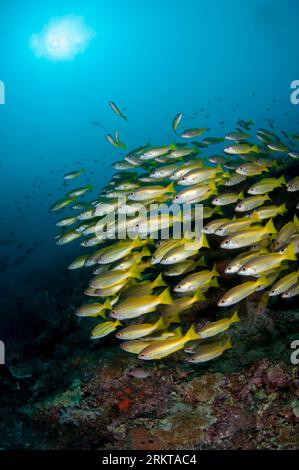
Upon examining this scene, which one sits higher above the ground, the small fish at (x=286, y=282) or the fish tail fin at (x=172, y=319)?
the small fish at (x=286, y=282)

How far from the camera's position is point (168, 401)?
413cm

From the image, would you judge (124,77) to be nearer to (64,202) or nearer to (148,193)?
(64,202)

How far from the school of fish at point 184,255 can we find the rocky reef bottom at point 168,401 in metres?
0.37

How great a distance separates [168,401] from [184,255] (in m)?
1.99

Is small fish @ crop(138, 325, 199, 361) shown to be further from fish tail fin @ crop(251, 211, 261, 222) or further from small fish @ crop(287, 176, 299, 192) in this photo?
small fish @ crop(287, 176, 299, 192)

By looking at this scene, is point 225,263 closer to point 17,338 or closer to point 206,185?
point 206,185

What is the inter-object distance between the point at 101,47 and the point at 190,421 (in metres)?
119

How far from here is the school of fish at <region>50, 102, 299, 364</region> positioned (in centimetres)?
387

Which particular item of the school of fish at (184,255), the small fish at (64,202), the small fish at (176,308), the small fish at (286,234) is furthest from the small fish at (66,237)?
the small fish at (286,234)

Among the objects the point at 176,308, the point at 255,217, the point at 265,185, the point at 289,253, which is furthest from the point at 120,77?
the point at 289,253

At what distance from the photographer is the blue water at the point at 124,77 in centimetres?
7081

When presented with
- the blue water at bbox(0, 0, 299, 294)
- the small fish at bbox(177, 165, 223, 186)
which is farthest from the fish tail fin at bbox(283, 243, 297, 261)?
the blue water at bbox(0, 0, 299, 294)

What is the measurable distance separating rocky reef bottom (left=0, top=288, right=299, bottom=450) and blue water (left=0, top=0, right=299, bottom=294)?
3126cm

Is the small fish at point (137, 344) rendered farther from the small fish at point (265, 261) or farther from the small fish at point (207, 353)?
the small fish at point (265, 261)
